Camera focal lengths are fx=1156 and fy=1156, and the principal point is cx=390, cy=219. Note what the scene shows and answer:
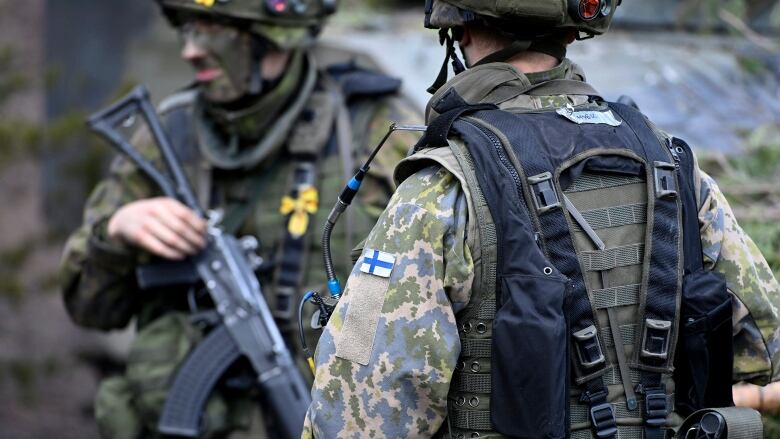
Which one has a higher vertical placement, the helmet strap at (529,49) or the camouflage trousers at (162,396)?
the helmet strap at (529,49)

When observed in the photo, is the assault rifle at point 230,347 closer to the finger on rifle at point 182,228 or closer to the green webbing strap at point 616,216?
the finger on rifle at point 182,228

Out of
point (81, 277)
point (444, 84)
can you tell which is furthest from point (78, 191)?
point (444, 84)

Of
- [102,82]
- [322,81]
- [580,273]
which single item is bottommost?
[102,82]

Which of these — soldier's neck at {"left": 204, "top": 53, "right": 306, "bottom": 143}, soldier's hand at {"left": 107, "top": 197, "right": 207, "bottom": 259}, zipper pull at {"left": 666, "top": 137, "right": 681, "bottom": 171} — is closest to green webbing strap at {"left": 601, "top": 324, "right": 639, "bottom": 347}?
zipper pull at {"left": 666, "top": 137, "right": 681, "bottom": 171}

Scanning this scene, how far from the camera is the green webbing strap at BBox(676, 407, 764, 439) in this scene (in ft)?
6.98

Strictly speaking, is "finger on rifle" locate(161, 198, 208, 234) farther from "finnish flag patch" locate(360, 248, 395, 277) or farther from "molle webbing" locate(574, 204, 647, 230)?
"molle webbing" locate(574, 204, 647, 230)

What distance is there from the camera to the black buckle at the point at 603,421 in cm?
210

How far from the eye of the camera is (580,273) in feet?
Result: 6.85

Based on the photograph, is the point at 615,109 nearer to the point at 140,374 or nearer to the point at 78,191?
the point at 140,374

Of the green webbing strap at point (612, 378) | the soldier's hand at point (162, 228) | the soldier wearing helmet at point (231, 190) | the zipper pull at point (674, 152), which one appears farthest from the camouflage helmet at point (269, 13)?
the green webbing strap at point (612, 378)

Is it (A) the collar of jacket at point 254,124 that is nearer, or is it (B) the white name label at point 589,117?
(B) the white name label at point 589,117

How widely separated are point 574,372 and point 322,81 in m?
2.21

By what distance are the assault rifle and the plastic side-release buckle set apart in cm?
167

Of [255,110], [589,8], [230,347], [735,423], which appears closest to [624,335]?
[735,423]
